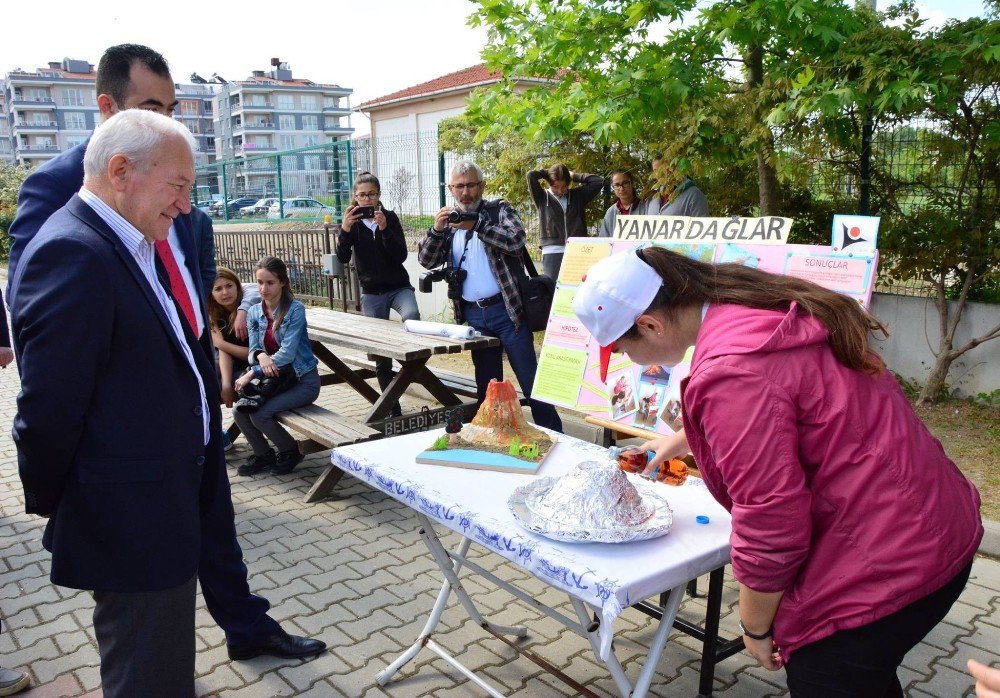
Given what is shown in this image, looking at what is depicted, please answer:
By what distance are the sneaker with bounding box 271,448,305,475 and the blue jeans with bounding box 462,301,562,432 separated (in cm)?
134

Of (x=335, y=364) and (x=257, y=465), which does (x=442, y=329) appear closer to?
(x=335, y=364)

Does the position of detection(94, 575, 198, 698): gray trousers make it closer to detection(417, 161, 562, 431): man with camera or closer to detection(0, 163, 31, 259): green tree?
detection(417, 161, 562, 431): man with camera

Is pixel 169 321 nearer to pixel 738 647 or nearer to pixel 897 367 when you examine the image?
pixel 738 647

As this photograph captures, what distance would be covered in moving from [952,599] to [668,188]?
4468 mm

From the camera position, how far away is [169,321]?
5.98ft

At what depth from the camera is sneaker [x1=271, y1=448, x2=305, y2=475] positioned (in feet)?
16.3

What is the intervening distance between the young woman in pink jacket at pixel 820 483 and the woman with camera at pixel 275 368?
143 inches

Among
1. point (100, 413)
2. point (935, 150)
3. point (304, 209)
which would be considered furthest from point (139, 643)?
point (304, 209)

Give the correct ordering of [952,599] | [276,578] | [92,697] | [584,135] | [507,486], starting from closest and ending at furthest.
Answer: [952,599], [507,486], [92,697], [276,578], [584,135]

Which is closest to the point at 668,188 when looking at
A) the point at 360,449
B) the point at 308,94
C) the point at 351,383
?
the point at 351,383

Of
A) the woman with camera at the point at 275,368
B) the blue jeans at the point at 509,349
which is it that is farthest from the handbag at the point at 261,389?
the blue jeans at the point at 509,349

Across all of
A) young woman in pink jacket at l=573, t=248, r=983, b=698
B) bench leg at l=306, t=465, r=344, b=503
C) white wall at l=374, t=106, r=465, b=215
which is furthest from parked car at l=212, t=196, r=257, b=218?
young woman in pink jacket at l=573, t=248, r=983, b=698

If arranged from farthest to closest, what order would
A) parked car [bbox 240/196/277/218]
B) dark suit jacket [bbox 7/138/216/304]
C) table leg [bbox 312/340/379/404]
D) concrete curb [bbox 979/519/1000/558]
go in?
1. parked car [bbox 240/196/277/218]
2. table leg [bbox 312/340/379/404]
3. concrete curb [bbox 979/519/1000/558]
4. dark suit jacket [bbox 7/138/216/304]

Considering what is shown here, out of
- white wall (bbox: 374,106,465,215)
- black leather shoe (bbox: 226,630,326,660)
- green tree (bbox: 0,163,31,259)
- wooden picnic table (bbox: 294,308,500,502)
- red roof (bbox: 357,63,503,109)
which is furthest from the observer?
red roof (bbox: 357,63,503,109)
